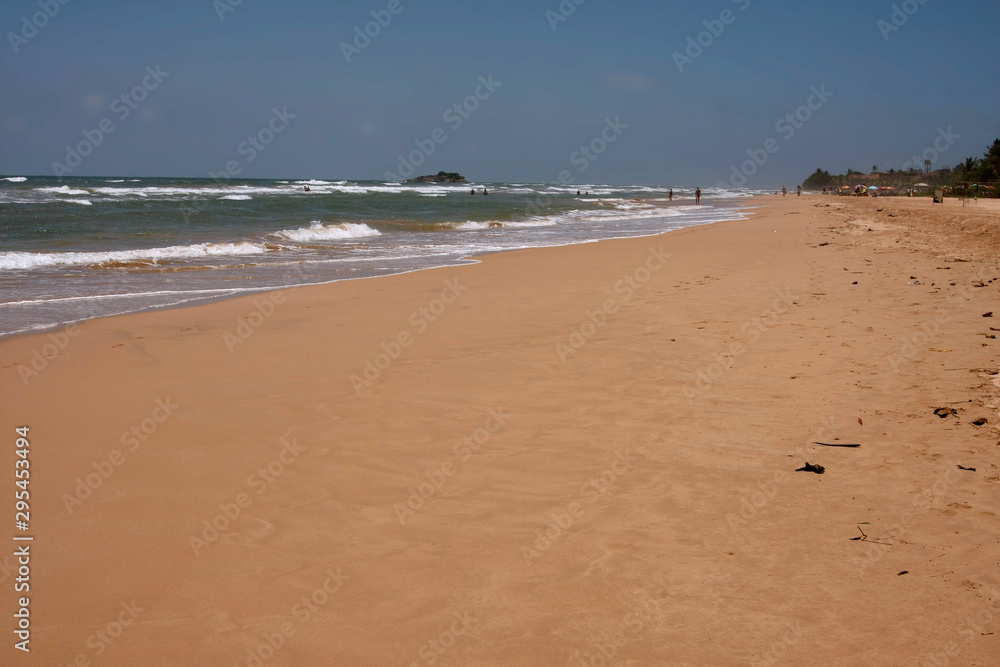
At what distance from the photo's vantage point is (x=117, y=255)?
1443 cm

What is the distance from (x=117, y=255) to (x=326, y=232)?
26.3 feet

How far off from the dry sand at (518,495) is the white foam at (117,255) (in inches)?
303

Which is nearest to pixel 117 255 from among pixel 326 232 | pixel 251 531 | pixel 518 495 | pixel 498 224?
pixel 326 232

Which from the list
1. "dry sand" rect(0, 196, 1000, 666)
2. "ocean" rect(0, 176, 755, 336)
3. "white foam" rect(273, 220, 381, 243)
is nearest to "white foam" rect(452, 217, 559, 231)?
"ocean" rect(0, 176, 755, 336)

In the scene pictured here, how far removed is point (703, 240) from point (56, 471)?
18.2m

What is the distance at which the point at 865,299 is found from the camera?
8445 mm

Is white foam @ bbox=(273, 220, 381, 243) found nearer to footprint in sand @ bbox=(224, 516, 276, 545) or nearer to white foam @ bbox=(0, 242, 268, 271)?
white foam @ bbox=(0, 242, 268, 271)

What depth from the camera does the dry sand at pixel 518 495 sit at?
2.64 m

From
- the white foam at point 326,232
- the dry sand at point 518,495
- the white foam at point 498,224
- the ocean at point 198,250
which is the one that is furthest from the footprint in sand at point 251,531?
the white foam at point 498,224

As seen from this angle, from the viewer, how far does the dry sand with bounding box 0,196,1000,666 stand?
2641 mm

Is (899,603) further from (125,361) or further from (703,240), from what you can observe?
(703,240)

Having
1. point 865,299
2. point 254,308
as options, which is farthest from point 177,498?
point 865,299

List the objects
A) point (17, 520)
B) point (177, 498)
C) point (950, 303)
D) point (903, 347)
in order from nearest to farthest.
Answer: point (17, 520), point (177, 498), point (903, 347), point (950, 303)

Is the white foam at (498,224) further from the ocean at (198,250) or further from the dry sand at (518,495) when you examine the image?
the dry sand at (518,495)
